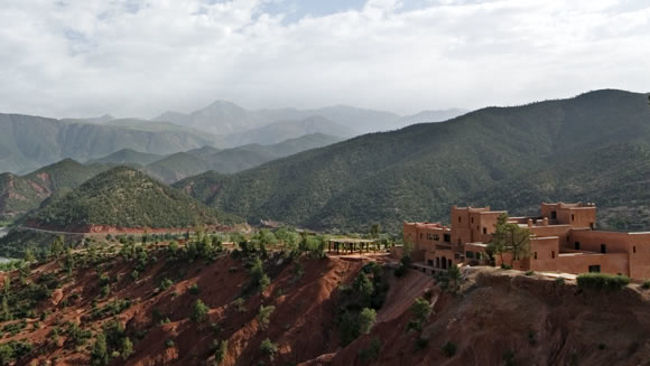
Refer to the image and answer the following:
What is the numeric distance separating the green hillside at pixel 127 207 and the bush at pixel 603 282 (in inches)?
5563

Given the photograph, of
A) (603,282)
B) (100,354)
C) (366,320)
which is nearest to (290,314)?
(366,320)

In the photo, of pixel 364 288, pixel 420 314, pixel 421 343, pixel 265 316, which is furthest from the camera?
pixel 265 316

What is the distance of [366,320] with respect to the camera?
5534 centimetres

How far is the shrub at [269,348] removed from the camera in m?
60.2

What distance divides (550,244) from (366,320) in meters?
17.6

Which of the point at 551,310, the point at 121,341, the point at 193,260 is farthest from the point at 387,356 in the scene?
the point at 193,260

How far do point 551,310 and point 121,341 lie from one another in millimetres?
51686

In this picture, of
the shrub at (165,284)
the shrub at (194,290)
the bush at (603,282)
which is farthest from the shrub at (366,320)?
the shrub at (165,284)

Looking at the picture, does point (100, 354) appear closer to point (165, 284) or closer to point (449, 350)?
point (165, 284)

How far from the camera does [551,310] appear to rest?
133 ft

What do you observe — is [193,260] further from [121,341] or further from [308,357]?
[308,357]

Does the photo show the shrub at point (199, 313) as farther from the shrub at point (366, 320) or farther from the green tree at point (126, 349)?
the shrub at point (366, 320)

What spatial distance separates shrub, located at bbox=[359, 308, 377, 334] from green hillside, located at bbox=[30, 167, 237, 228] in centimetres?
12071

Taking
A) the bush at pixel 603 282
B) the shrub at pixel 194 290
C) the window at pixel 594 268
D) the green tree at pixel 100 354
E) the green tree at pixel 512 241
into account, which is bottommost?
the green tree at pixel 100 354
